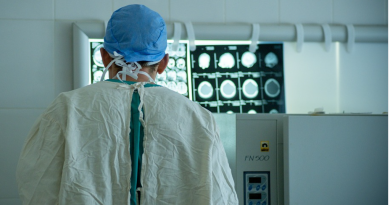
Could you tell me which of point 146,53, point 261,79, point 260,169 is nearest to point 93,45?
point 261,79

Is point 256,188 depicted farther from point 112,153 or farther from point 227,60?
point 112,153

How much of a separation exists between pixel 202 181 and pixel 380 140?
3.83ft

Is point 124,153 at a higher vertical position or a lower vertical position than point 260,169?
higher

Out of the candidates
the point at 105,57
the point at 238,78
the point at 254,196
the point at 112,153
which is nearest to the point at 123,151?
the point at 112,153

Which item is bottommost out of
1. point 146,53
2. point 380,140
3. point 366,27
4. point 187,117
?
point 380,140

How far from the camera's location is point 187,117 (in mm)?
1193

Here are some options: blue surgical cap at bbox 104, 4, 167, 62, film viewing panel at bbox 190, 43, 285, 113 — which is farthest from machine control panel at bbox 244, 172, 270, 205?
blue surgical cap at bbox 104, 4, 167, 62

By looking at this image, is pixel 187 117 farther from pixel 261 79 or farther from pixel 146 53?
pixel 261 79

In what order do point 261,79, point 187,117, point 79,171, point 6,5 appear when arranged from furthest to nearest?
point 261,79 < point 6,5 < point 187,117 < point 79,171

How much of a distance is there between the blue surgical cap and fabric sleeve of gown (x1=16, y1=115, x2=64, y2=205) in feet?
0.92

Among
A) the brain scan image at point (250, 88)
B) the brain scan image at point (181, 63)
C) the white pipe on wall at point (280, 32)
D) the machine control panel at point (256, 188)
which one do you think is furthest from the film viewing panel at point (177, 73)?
the machine control panel at point (256, 188)

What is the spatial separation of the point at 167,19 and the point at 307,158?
1.04 meters

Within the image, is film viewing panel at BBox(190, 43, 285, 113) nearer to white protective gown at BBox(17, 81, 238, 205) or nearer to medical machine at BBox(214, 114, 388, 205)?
medical machine at BBox(214, 114, 388, 205)

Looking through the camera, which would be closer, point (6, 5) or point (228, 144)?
point (228, 144)
